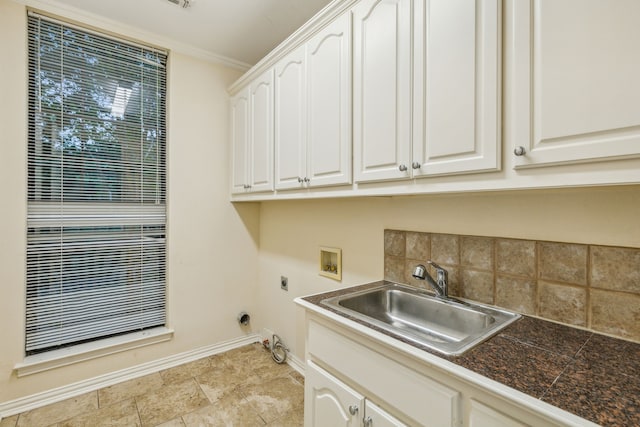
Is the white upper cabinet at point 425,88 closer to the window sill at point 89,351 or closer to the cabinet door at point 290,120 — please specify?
the cabinet door at point 290,120

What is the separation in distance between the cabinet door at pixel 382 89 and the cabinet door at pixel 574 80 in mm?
376

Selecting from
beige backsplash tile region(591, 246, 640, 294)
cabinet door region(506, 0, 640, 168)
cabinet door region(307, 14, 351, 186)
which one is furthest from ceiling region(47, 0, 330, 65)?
beige backsplash tile region(591, 246, 640, 294)

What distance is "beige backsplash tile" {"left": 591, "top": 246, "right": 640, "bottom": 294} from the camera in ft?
3.13

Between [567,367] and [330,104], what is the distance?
136 centimetres

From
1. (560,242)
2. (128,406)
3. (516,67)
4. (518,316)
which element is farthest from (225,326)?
(516,67)

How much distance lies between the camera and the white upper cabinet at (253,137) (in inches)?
80.6

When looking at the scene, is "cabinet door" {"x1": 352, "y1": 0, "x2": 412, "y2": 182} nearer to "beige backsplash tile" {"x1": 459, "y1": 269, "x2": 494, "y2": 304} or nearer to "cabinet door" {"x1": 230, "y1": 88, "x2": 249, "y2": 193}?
"beige backsplash tile" {"x1": 459, "y1": 269, "x2": 494, "y2": 304}

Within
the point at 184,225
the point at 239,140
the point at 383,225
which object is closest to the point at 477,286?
the point at 383,225

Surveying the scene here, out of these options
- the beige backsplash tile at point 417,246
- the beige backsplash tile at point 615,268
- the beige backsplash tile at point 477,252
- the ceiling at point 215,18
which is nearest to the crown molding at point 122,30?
the ceiling at point 215,18

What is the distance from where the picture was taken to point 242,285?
8.93ft

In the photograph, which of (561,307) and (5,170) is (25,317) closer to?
(5,170)

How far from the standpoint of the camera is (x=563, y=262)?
1091mm

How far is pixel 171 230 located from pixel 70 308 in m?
0.79

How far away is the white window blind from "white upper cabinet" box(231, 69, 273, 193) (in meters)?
0.55
